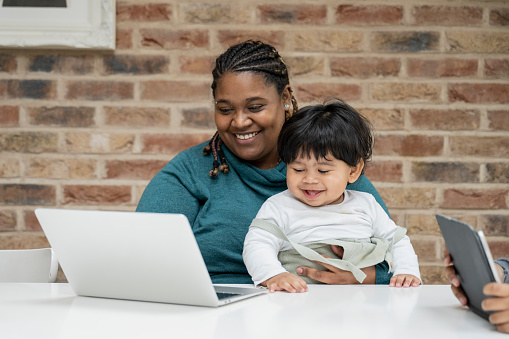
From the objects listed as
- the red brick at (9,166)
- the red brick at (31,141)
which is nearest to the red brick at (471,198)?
the red brick at (31,141)

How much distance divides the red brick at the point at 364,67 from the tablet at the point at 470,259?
4.35 feet

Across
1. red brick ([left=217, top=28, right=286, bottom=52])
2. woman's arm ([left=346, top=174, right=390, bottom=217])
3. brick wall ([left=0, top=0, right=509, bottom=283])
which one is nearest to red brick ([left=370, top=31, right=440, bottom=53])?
brick wall ([left=0, top=0, right=509, bottom=283])

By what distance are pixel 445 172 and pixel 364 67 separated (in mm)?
505

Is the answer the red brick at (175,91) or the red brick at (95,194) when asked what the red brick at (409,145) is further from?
the red brick at (95,194)

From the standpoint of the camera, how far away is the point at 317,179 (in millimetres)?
1539

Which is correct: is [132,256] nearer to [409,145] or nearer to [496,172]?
[409,145]

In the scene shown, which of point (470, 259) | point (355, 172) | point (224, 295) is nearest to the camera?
point (470, 259)

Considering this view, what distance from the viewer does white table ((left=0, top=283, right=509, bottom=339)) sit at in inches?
35.2

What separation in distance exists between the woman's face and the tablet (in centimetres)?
82

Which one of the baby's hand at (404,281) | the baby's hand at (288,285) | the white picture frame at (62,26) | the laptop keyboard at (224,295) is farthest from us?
the white picture frame at (62,26)

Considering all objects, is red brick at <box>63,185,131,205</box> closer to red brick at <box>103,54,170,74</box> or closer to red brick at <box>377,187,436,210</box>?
red brick at <box>103,54,170,74</box>

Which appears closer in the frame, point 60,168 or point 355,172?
point 355,172

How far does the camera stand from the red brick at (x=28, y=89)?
2299 mm

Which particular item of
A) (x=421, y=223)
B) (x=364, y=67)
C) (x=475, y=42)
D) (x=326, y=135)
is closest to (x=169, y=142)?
(x=364, y=67)
